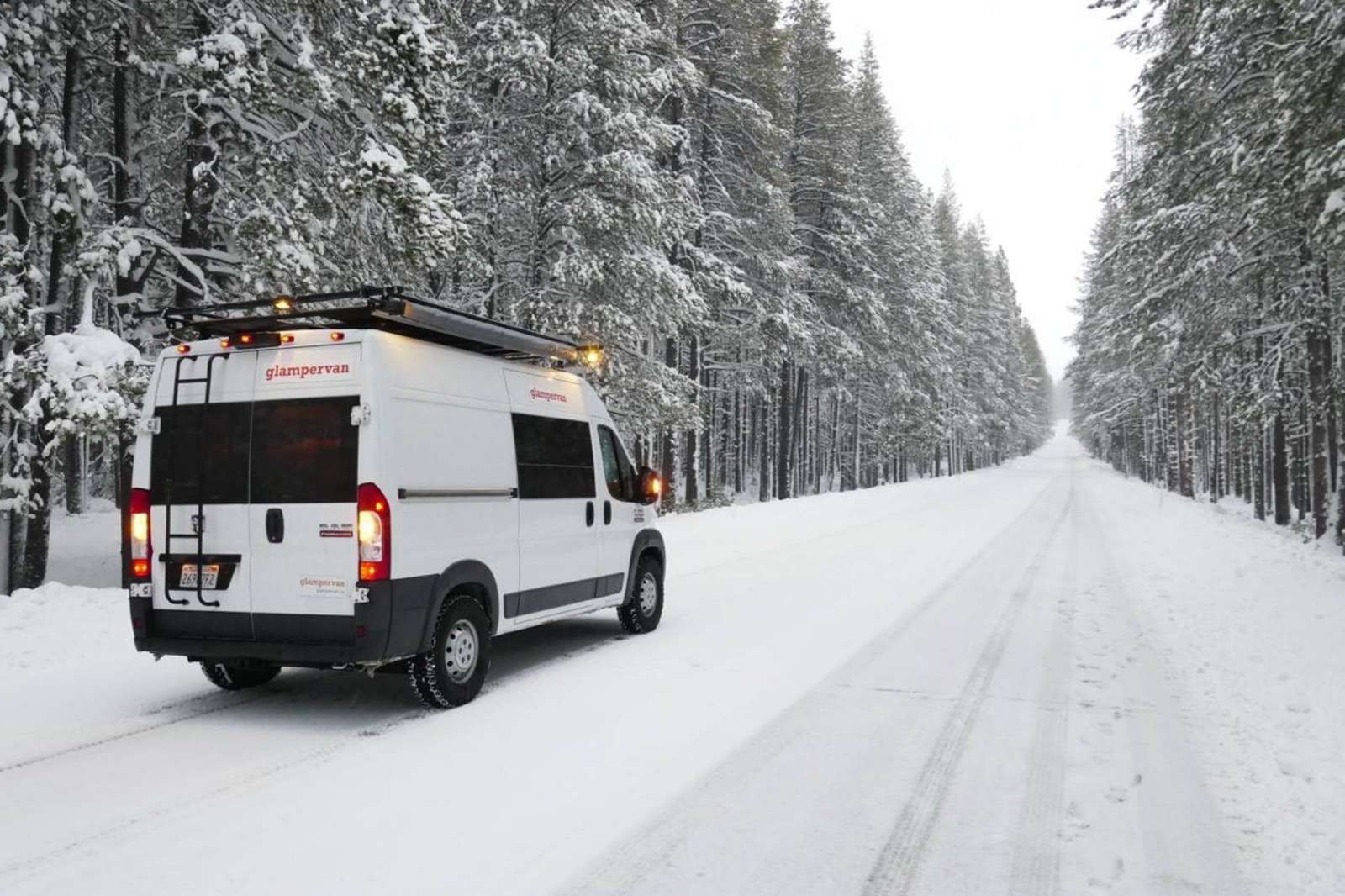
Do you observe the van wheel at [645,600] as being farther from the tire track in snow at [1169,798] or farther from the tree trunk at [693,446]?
the tree trunk at [693,446]

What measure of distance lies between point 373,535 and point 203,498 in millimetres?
1388

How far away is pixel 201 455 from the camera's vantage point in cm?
620

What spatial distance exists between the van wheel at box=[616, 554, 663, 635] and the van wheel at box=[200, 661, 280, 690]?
3482 mm

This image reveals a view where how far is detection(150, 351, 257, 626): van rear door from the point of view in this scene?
6.05 meters

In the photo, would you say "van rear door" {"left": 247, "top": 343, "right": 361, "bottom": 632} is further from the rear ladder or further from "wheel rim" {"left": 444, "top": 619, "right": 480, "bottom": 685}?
"wheel rim" {"left": 444, "top": 619, "right": 480, "bottom": 685}

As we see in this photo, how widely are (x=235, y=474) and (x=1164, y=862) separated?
5.90 metres

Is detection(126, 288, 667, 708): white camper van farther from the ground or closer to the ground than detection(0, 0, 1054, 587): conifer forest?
closer to the ground

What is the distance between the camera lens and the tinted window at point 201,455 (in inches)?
241

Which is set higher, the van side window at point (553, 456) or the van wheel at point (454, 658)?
the van side window at point (553, 456)

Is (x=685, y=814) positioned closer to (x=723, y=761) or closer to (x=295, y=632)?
(x=723, y=761)

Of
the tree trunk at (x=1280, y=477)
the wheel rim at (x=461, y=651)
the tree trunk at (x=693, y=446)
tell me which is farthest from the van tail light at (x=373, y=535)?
the tree trunk at (x=1280, y=477)

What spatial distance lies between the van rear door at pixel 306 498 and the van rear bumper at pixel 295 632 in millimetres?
17

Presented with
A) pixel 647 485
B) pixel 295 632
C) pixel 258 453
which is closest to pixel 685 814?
pixel 295 632

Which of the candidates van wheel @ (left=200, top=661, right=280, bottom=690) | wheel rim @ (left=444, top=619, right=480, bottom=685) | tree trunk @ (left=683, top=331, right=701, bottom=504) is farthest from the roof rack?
tree trunk @ (left=683, top=331, right=701, bottom=504)
